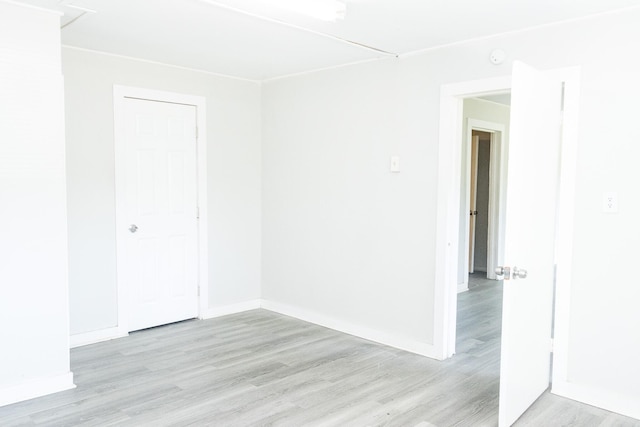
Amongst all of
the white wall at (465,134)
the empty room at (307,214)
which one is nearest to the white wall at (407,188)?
the empty room at (307,214)

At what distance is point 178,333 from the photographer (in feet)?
14.5

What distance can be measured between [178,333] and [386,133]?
244cm

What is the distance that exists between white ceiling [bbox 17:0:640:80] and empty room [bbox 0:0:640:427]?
0.03 metres

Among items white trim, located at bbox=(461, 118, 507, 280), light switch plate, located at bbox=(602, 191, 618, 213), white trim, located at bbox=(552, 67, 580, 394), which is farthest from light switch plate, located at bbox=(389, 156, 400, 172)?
white trim, located at bbox=(461, 118, 507, 280)

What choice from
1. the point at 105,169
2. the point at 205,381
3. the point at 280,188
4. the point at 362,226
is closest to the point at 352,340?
the point at 362,226

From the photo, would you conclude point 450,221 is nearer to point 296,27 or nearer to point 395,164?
point 395,164

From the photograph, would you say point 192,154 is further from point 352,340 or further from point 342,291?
point 352,340

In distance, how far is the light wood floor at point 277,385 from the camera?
9.39 ft

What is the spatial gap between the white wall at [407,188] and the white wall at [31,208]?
219 centimetres

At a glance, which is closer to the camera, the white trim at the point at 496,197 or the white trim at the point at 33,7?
the white trim at the point at 33,7

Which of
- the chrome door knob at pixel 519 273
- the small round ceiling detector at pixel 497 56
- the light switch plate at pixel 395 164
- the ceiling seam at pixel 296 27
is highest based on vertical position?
the ceiling seam at pixel 296 27

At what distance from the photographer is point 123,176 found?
427 centimetres

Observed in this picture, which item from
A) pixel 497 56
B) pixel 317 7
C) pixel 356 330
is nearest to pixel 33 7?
pixel 317 7

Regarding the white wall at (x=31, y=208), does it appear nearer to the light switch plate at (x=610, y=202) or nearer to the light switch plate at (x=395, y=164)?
the light switch plate at (x=395, y=164)
